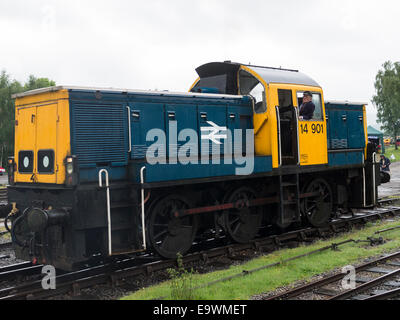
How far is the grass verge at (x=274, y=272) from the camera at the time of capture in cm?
634

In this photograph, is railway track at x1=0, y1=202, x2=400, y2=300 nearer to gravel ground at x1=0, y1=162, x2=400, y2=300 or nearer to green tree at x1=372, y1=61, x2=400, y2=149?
gravel ground at x1=0, y1=162, x2=400, y2=300

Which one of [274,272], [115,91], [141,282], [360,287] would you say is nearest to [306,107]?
[274,272]

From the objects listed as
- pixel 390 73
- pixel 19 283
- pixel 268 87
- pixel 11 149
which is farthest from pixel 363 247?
pixel 390 73

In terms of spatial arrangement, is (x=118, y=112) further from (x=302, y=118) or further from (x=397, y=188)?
(x=397, y=188)

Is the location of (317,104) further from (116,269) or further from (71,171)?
(71,171)

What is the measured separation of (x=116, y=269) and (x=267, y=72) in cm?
544

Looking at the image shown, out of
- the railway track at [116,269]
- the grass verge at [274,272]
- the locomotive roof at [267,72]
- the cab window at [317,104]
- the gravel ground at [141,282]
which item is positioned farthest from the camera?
the cab window at [317,104]

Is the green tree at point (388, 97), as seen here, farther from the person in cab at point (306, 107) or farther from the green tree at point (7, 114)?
the person in cab at point (306, 107)

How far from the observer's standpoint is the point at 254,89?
986 centimetres

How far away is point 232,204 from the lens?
907cm

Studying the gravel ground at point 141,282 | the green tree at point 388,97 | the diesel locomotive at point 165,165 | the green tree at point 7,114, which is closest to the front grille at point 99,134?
the diesel locomotive at point 165,165

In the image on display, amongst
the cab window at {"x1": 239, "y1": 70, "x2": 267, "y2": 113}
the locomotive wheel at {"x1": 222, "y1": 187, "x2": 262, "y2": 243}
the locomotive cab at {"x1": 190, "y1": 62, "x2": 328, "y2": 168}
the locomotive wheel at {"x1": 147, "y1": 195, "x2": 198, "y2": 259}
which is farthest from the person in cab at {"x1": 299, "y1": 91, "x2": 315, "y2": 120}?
the locomotive wheel at {"x1": 147, "y1": 195, "x2": 198, "y2": 259}

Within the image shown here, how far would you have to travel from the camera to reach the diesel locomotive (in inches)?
279

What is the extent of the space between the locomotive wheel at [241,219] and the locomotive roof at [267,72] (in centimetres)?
255
